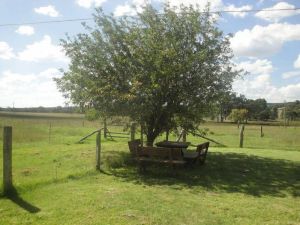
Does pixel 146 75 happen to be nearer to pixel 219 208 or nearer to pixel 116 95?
pixel 116 95

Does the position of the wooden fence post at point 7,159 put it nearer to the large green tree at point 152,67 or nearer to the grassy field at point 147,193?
the grassy field at point 147,193

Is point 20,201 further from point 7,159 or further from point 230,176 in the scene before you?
point 230,176

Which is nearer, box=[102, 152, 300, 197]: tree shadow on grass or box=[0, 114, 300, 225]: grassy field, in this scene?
box=[0, 114, 300, 225]: grassy field

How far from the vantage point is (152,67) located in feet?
47.6

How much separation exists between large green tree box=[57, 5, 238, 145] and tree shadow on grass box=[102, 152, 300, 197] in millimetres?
2445

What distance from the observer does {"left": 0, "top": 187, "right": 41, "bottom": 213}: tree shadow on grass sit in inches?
321

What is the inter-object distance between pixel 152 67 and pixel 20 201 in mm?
7466

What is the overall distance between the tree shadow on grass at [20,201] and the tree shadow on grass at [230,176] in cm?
344

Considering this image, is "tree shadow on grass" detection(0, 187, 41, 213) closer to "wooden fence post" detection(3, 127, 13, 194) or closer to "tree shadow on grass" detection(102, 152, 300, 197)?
"wooden fence post" detection(3, 127, 13, 194)

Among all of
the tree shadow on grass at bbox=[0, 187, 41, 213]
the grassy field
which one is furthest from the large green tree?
the tree shadow on grass at bbox=[0, 187, 41, 213]

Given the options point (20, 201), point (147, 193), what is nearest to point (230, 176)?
point (147, 193)

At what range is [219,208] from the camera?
859cm

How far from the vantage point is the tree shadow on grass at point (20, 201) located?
8148mm

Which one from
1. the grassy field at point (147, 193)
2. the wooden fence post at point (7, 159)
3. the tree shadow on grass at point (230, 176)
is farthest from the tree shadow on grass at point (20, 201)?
the tree shadow on grass at point (230, 176)
